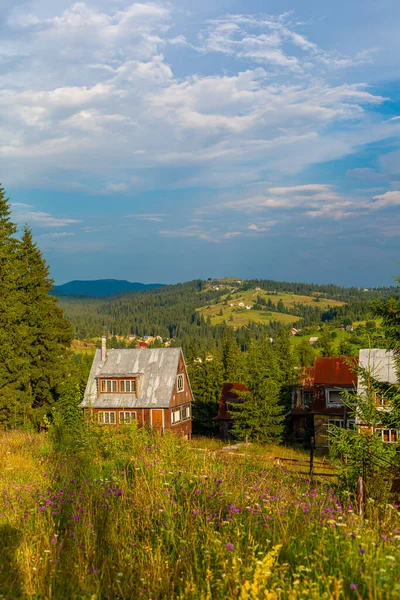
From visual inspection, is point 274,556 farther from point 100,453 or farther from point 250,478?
point 100,453

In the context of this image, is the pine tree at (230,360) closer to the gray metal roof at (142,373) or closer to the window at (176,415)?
the window at (176,415)

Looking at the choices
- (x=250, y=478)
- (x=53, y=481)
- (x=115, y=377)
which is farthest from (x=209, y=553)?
(x=115, y=377)

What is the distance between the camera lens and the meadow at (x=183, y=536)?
4301 mm

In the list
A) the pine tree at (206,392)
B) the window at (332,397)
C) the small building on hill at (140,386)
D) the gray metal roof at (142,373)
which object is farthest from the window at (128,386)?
the pine tree at (206,392)

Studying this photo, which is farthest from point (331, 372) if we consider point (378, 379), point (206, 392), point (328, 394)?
point (378, 379)

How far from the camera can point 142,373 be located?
157 ft

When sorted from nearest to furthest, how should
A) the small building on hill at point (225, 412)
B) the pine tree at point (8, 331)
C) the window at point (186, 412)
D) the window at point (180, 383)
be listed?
1. the pine tree at point (8, 331)
2. the window at point (180, 383)
3. the window at point (186, 412)
4. the small building on hill at point (225, 412)

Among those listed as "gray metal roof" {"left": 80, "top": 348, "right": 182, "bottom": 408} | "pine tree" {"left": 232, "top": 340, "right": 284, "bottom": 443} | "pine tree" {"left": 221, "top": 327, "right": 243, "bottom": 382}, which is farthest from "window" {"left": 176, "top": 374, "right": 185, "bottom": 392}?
"pine tree" {"left": 221, "top": 327, "right": 243, "bottom": 382}

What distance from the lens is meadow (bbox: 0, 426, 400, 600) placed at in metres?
4.30

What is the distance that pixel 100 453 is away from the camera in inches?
425

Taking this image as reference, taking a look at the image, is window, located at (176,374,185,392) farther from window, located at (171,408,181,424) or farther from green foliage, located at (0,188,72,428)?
green foliage, located at (0,188,72,428)

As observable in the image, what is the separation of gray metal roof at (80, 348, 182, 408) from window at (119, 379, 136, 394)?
0.40 metres

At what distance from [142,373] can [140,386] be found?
1.29 m

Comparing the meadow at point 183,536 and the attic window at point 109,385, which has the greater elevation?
the meadow at point 183,536
